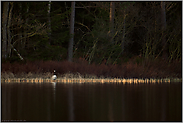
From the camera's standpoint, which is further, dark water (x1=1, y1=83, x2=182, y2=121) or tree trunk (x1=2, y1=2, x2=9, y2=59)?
tree trunk (x1=2, y1=2, x2=9, y2=59)

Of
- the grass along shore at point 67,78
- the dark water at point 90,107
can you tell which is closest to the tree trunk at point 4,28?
the grass along shore at point 67,78

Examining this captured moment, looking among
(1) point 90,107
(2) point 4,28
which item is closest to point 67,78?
(2) point 4,28

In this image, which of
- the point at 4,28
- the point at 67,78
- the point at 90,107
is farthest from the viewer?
the point at 4,28

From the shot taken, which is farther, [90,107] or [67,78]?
[67,78]

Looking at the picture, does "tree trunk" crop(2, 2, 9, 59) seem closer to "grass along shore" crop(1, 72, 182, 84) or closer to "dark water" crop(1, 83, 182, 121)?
"grass along shore" crop(1, 72, 182, 84)

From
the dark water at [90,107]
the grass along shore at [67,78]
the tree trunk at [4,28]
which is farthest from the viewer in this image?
the tree trunk at [4,28]

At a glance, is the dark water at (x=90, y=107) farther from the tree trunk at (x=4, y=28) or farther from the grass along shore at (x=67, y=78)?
the tree trunk at (x=4, y=28)

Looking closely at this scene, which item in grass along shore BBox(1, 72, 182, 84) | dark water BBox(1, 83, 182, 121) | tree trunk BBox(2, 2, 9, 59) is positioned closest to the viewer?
dark water BBox(1, 83, 182, 121)

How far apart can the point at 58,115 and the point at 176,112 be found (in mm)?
3515

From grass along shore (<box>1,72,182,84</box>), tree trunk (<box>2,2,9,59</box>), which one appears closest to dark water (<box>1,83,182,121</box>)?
grass along shore (<box>1,72,182,84</box>)

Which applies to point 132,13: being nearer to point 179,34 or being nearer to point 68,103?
point 179,34

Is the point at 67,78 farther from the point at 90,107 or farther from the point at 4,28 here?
the point at 90,107

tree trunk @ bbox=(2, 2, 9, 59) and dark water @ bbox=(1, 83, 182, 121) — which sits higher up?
tree trunk @ bbox=(2, 2, 9, 59)

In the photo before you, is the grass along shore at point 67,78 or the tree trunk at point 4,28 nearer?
the grass along shore at point 67,78
